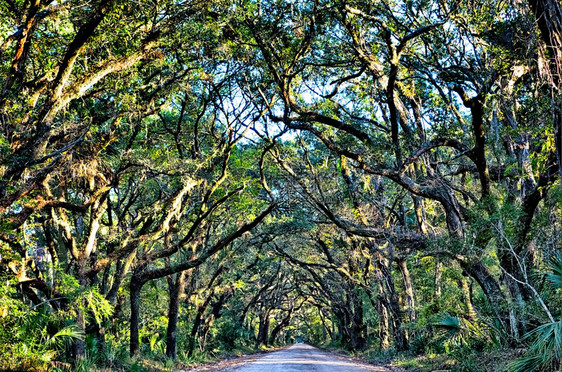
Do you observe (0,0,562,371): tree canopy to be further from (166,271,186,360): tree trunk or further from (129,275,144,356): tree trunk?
(166,271,186,360): tree trunk

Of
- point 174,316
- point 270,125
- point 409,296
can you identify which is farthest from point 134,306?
point 409,296

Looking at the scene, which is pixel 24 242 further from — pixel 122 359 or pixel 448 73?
pixel 448 73

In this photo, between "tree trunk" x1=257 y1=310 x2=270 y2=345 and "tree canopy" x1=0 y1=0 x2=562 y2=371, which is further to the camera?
"tree trunk" x1=257 y1=310 x2=270 y2=345

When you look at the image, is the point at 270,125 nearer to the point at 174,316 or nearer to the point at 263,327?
the point at 174,316

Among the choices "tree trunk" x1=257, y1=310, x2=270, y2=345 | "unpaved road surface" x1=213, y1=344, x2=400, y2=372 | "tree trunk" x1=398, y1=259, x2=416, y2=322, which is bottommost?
"tree trunk" x1=257, y1=310, x2=270, y2=345

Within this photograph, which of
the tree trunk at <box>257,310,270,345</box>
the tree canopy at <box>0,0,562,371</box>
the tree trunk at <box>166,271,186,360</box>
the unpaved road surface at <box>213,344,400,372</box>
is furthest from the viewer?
the tree trunk at <box>257,310,270,345</box>

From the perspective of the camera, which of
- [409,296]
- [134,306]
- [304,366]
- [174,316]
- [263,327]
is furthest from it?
[263,327]

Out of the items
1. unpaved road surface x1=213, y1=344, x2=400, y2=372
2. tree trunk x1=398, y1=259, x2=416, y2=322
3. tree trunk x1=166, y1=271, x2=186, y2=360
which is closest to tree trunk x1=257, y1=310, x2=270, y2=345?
unpaved road surface x1=213, y1=344, x2=400, y2=372

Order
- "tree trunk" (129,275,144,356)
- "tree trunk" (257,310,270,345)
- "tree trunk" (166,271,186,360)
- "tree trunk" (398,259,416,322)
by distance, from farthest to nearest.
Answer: "tree trunk" (257,310,270,345), "tree trunk" (398,259,416,322), "tree trunk" (166,271,186,360), "tree trunk" (129,275,144,356)

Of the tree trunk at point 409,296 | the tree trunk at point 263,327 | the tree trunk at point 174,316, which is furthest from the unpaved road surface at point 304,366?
the tree trunk at point 263,327

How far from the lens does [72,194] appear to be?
48.3 ft

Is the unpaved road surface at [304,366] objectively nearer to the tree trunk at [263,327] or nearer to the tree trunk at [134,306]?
the tree trunk at [134,306]

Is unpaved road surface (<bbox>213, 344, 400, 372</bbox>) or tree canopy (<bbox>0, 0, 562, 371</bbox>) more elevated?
tree canopy (<bbox>0, 0, 562, 371</bbox>)

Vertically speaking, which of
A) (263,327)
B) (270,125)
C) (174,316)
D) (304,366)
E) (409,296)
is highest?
(270,125)
